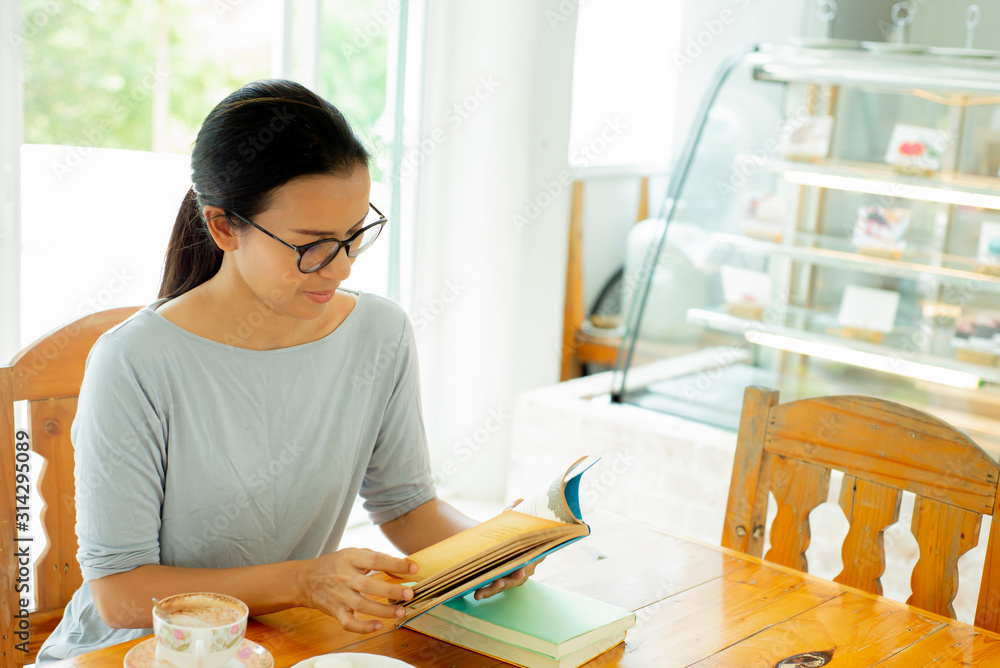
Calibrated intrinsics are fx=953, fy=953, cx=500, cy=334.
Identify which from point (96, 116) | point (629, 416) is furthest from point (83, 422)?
point (629, 416)

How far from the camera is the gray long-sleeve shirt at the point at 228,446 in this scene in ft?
4.12

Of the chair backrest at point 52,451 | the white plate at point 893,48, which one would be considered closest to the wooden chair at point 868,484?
the chair backrest at point 52,451

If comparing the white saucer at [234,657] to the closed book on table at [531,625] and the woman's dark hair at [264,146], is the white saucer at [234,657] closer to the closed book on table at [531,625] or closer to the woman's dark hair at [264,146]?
the closed book on table at [531,625]

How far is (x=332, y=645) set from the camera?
3.90ft

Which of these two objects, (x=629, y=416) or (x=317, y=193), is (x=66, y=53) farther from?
(x=629, y=416)

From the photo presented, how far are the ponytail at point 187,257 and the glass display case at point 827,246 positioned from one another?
1891 mm

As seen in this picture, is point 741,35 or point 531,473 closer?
point 531,473

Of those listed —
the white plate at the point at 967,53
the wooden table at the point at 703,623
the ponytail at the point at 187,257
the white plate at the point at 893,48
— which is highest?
the white plate at the point at 893,48

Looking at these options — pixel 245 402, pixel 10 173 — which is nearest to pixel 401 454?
pixel 245 402

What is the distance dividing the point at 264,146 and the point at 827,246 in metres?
2.36

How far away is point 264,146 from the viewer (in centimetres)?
126

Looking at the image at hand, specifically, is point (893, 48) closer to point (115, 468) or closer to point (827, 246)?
point (827, 246)

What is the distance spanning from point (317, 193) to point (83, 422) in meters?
0.43

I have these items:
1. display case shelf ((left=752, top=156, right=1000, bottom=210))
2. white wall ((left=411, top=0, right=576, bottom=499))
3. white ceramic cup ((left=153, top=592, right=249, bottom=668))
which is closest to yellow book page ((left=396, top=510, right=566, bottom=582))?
white ceramic cup ((left=153, top=592, right=249, bottom=668))
